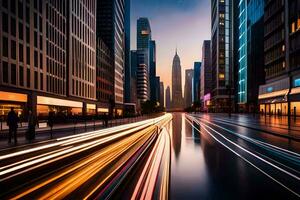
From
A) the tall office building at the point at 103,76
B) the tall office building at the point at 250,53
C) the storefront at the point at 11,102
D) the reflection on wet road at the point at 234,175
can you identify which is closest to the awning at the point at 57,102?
the storefront at the point at 11,102

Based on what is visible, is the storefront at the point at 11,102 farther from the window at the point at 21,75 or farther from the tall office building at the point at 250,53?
the tall office building at the point at 250,53

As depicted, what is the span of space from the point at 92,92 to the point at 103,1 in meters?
60.6

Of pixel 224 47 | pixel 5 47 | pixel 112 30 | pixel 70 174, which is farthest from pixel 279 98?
pixel 224 47

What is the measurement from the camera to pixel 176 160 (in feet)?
42.7

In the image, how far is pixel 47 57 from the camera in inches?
2606

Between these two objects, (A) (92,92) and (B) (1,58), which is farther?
(A) (92,92)

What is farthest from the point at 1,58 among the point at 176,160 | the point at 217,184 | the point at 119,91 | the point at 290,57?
the point at 119,91

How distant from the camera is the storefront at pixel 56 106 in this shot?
2397 inches

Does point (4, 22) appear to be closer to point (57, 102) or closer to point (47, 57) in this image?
point (47, 57)

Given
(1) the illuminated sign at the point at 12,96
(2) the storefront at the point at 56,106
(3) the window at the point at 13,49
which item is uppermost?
(3) the window at the point at 13,49

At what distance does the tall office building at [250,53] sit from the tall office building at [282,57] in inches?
546

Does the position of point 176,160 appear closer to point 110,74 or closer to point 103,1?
point 110,74

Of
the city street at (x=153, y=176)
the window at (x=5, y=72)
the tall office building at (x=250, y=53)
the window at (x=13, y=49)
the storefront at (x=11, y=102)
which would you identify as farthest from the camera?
the tall office building at (x=250, y=53)

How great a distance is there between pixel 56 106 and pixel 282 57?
5192 cm
